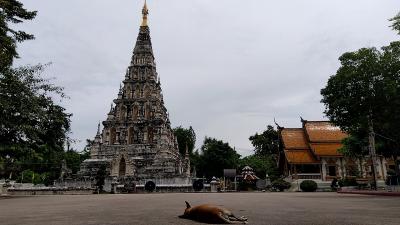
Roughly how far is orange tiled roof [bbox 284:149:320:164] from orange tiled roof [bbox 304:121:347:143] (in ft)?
6.38

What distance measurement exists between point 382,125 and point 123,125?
34.1 metres

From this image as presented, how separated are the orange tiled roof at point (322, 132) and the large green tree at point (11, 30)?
31099 millimetres

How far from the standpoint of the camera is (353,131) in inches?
905

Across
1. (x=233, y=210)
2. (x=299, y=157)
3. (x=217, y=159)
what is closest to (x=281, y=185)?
(x=299, y=157)

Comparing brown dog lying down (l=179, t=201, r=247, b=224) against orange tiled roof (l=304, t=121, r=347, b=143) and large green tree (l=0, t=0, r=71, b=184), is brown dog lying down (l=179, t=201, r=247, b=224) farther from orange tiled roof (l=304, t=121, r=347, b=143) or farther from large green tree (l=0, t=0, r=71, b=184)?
orange tiled roof (l=304, t=121, r=347, b=143)

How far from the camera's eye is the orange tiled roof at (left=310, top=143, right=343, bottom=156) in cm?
3653

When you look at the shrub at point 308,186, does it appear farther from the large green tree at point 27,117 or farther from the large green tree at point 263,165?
the large green tree at point 27,117

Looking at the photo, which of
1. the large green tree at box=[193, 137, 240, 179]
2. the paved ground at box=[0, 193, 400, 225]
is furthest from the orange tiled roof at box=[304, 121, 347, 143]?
the paved ground at box=[0, 193, 400, 225]

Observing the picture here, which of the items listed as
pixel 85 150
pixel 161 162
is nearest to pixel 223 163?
pixel 161 162

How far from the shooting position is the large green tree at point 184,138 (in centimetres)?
7088

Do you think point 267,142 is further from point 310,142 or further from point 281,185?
point 281,185

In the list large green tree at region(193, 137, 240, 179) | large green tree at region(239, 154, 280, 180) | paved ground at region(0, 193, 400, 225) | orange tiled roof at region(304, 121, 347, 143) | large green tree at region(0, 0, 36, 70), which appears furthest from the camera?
large green tree at region(193, 137, 240, 179)

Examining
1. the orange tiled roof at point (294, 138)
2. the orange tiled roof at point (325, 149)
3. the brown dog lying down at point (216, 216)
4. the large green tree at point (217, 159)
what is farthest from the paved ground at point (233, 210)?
the large green tree at point (217, 159)

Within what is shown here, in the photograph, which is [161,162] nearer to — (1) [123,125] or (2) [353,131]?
(1) [123,125]
